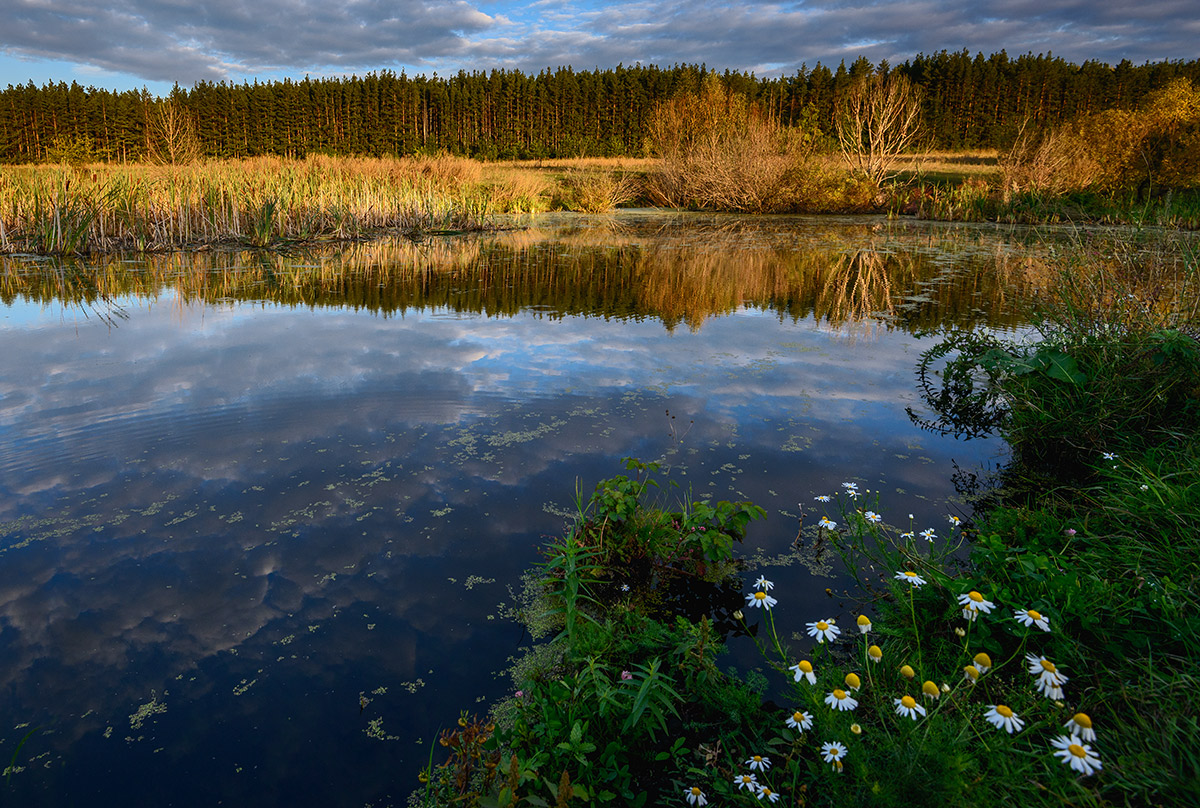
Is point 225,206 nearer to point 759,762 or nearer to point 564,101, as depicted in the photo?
point 759,762

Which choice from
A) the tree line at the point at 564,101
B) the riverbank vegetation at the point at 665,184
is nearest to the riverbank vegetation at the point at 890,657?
the riverbank vegetation at the point at 665,184

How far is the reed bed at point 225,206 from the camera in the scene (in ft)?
37.0

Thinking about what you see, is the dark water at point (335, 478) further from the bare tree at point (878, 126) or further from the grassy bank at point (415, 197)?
the bare tree at point (878, 126)

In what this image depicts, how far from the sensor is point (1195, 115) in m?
18.6

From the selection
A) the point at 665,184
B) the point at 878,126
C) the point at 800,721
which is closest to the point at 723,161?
the point at 665,184

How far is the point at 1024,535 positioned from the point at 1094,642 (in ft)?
2.44

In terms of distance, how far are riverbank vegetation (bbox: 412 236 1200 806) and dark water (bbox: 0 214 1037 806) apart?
0.66 ft

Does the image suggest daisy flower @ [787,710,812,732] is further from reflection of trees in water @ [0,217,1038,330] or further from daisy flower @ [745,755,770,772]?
reflection of trees in water @ [0,217,1038,330]

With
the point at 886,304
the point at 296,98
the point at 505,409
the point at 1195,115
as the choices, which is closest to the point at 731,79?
the point at 296,98

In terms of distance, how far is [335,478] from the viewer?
356cm

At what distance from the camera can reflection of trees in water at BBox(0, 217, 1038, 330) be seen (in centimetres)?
815

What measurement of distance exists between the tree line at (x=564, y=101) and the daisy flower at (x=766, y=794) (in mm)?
55127

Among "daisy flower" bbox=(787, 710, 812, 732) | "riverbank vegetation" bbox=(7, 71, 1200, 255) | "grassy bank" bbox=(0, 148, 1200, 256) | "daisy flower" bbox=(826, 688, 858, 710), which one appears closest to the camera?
"daisy flower" bbox=(826, 688, 858, 710)

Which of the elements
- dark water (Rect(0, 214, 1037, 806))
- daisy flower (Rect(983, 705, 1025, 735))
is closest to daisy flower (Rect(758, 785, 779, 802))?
daisy flower (Rect(983, 705, 1025, 735))
